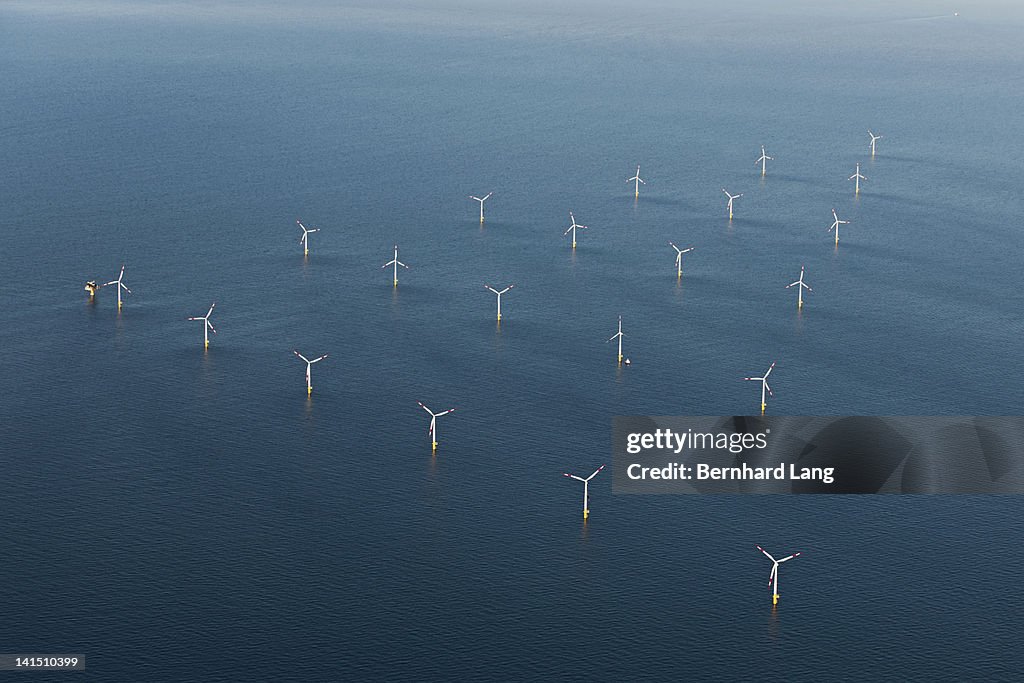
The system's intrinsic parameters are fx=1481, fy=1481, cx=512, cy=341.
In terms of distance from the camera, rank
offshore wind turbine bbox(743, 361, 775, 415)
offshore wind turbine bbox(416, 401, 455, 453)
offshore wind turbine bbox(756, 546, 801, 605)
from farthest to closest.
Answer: offshore wind turbine bbox(743, 361, 775, 415) → offshore wind turbine bbox(416, 401, 455, 453) → offshore wind turbine bbox(756, 546, 801, 605)

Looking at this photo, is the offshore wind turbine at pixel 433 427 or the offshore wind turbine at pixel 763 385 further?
the offshore wind turbine at pixel 763 385

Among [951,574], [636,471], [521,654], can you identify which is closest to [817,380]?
[636,471]

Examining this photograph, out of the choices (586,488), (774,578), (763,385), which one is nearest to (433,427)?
(586,488)

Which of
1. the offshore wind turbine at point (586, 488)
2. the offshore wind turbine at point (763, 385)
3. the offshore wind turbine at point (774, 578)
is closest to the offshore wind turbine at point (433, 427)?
the offshore wind turbine at point (586, 488)

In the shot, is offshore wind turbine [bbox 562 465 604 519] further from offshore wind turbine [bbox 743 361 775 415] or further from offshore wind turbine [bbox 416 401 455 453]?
offshore wind turbine [bbox 743 361 775 415]

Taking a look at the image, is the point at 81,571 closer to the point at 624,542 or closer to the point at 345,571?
the point at 345,571

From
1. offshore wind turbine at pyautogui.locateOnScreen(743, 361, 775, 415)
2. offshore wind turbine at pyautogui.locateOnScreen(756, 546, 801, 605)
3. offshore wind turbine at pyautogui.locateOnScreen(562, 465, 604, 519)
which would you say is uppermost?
offshore wind turbine at pyautogui.locateOnScreen(743, 361, 775, 415)

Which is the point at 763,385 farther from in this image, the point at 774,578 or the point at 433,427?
the point at 774,578

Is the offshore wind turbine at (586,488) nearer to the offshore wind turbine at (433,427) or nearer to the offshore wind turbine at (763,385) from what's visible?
the offshore wind turbine at (433,427)

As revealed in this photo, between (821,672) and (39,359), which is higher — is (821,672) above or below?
below

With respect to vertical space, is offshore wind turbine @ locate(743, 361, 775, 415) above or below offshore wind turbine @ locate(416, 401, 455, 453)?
above

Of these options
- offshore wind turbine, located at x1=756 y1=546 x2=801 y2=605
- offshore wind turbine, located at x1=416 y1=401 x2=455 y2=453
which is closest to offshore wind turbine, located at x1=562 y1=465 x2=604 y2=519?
offshore wind turbine, located at x1=416 y1=401 x2=455 y2=453
